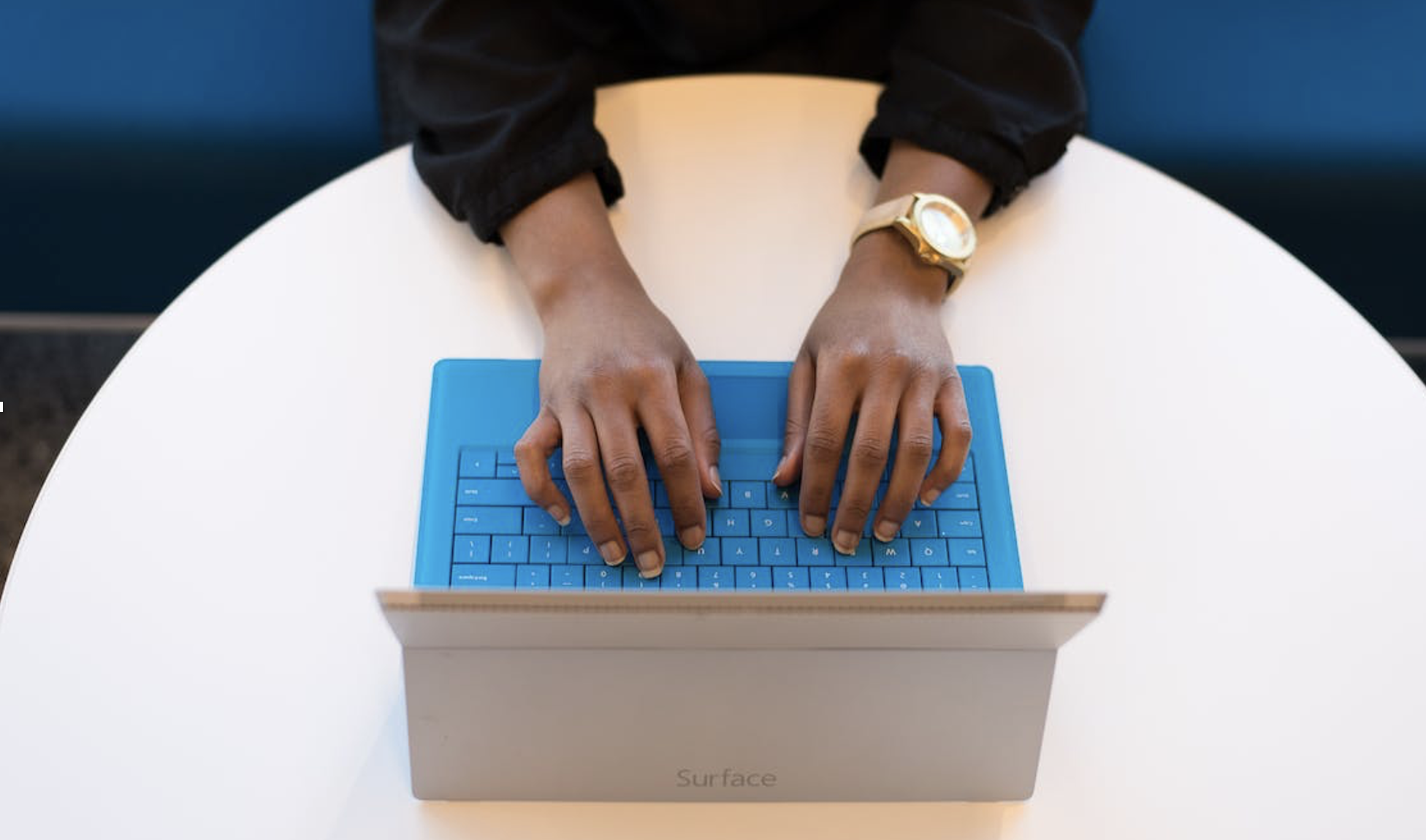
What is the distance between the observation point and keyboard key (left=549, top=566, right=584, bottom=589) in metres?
0.83

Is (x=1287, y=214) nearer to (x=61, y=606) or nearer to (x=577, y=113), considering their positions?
(x=577, y=113)

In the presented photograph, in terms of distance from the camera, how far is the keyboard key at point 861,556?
849 millimetres

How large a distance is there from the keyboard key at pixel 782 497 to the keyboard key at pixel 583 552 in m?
0.11

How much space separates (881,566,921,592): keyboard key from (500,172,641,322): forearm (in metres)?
0.28

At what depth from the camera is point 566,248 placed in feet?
3.29

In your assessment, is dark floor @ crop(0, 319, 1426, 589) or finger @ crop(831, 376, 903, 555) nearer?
finger @ crop(831, 376, 903, 555)

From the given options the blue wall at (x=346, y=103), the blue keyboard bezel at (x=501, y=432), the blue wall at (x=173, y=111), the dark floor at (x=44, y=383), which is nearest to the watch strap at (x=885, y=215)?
the blue keyboard bezel at (x=501, y=432)

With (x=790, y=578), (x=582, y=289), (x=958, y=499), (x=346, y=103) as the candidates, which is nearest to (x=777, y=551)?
(x=790, y=578)

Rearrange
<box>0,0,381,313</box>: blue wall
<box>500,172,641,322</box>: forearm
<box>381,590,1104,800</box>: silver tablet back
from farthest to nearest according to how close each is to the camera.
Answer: <box>0,0,381,313</box>: blue wall
<box>500,172,641,322</box>: forearm
<box>381,590,1104,800</box>: silver tablet back

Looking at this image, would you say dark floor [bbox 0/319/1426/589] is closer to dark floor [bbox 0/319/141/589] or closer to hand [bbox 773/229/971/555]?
dark floor [bbox 0/319/141/589]

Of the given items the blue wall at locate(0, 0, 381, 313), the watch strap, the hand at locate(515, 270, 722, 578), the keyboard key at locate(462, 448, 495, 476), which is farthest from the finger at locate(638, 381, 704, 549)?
the blue wall at locate(0, 0, 381, 313)

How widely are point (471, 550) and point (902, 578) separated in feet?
0.84

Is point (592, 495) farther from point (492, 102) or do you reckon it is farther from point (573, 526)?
point (492, 102)

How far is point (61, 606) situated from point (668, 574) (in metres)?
0.36
